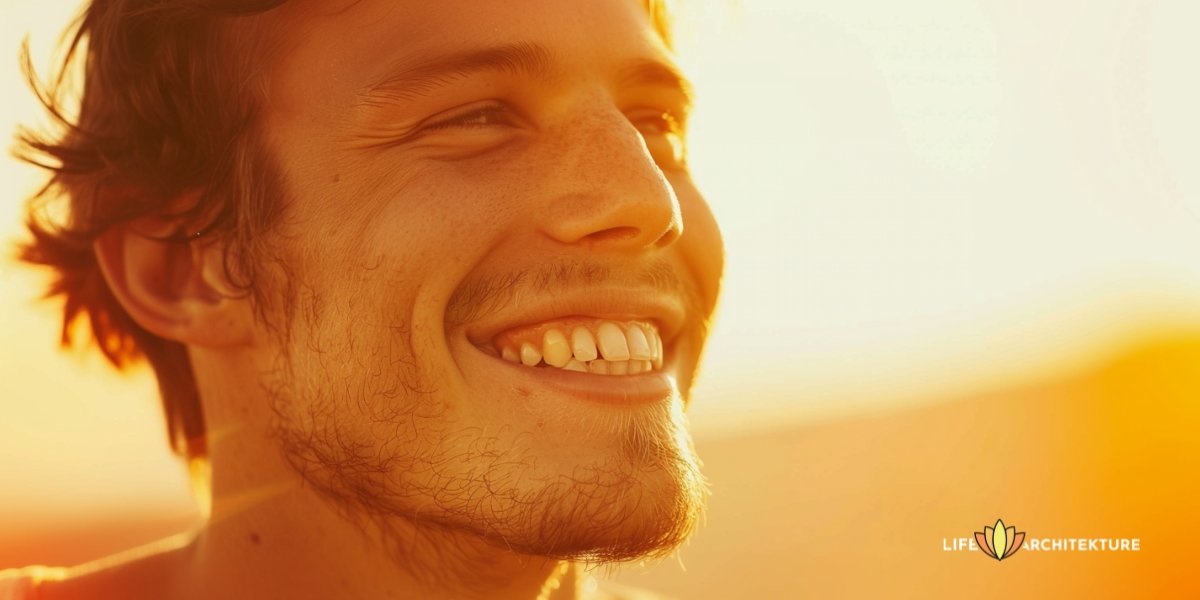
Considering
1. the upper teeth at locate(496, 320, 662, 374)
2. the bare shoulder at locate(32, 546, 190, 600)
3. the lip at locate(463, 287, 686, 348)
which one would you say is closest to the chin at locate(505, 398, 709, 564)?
the upper teeth at locate(496, 320, 662, 374)

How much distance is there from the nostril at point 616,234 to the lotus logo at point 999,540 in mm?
2431

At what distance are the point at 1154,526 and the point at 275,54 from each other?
4.96m

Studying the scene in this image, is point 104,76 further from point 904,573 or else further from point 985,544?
point 904,573

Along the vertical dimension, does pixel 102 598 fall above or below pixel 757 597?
below

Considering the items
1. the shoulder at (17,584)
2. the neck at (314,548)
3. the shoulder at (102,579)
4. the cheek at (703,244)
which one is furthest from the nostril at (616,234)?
the shoulder at (17,584)

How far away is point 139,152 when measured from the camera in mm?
2619

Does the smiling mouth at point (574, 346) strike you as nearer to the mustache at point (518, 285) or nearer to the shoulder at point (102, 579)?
the mustache at point (518, 285)

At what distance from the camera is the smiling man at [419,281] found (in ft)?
6.74

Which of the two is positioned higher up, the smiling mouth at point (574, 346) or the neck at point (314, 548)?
the smiling mouth at point (574, 346)

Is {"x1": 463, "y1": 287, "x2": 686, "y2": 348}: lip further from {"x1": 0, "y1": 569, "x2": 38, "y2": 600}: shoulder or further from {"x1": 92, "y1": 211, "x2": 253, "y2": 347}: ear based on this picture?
{"x1": 0, "y1": 569, "x2": 38, "y2": 600}: shoulder

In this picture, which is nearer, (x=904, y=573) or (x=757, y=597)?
(x=904, y=573)

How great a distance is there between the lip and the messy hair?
1.98 feet

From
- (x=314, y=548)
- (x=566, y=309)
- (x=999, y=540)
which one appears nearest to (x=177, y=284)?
(x=314, y=548)

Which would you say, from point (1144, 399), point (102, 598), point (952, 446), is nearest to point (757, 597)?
point (952, 446)
